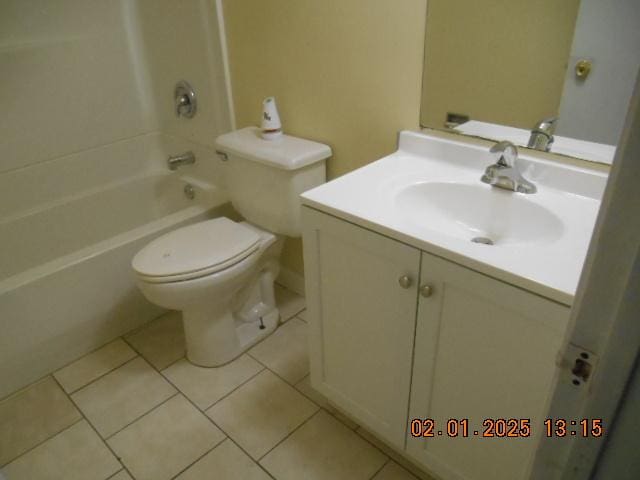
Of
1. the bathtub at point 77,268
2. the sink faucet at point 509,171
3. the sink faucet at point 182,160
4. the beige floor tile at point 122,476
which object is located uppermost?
the sink faucet at point 509,171

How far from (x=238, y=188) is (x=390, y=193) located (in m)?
0.76

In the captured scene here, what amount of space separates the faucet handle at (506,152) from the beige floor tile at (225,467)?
1.10m

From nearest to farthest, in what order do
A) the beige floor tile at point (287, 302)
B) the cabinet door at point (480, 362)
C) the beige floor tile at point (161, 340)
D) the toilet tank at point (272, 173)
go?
the cabinet door at point (480, 362) < the toilet tank at point (272, 173) < the beige floor tile at point (161, 340) < the beige floor tile at point (287, 302)

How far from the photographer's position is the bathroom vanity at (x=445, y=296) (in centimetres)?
92

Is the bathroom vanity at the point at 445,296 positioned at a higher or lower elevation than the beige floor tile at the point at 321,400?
higher

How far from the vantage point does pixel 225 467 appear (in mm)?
1429

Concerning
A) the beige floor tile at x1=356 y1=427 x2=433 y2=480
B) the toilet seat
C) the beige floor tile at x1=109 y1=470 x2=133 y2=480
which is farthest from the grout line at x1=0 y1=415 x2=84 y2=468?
the beige floor tile at x1=356 y1=427 x2=433 y2=480

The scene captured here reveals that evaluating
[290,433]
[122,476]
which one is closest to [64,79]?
[122,476]

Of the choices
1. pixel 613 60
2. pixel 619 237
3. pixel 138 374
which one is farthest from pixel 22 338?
pixel 613 60

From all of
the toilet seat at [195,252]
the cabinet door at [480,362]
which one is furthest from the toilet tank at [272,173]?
the cabinet door at [480,362]

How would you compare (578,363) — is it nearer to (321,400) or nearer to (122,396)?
(321,400)

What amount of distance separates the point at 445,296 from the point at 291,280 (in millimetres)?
Answer: 1241

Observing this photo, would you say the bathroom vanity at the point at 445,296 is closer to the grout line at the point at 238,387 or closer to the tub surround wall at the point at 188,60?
the grout line at the point at 238,387

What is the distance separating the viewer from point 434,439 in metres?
1.20
